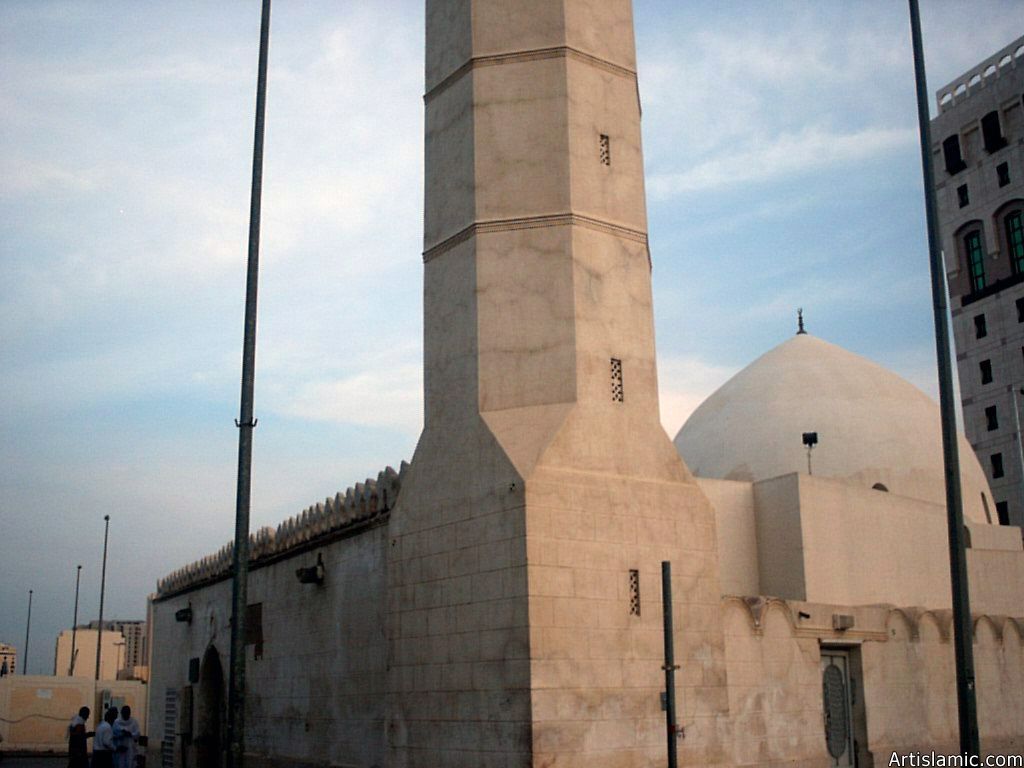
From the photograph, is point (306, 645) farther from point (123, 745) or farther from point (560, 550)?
point (560, 550)

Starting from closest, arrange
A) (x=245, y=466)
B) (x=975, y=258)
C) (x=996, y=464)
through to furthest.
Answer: (x=245, y=466) < (x=996, y=464) < (x=975, y=258)

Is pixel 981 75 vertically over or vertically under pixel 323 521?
over

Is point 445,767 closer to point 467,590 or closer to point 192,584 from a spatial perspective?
point 467,590

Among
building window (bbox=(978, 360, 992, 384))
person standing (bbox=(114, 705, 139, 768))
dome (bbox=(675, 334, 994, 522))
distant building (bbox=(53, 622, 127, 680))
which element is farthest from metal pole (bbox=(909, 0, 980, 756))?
distant building (bbox=(53, 622, 127, 680))

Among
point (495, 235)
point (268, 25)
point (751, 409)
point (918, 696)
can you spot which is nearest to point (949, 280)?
point (751, 409)

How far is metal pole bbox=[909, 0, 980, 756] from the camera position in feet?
38.5

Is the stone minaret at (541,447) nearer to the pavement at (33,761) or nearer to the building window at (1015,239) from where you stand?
the pavement at (33,761)

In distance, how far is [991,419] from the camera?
46.7m

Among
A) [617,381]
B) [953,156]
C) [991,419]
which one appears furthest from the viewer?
[953,156]

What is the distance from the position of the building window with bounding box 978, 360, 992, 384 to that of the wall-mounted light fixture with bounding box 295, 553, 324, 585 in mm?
36365

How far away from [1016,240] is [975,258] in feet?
7.83

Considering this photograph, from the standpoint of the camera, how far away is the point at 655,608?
15188 mm

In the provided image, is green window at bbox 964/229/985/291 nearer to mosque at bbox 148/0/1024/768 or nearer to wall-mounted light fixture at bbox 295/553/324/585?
mosque at bbox 148/0/1024/768

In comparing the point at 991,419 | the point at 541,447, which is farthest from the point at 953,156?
the point at 541,447
